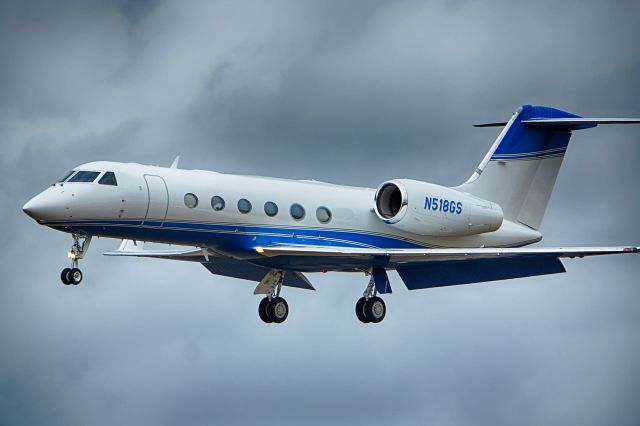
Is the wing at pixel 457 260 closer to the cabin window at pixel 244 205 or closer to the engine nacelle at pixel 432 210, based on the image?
the engine nacelle at pixel 432 210

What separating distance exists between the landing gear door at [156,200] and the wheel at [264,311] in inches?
207

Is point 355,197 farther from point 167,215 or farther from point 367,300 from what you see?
point 167,215

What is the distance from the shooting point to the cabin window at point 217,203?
124ft

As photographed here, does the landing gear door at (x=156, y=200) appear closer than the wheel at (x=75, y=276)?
No

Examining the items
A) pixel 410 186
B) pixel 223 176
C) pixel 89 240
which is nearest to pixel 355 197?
pixel 410 186

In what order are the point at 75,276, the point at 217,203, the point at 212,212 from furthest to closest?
1. the point at 217,203
2. the point at 212,212
3. the point at 75,276

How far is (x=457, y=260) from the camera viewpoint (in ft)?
134

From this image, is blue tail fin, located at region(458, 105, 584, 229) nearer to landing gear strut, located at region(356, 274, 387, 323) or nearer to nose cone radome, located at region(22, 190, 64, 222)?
landing gear strut, located at region(356, 274, 387, 323)

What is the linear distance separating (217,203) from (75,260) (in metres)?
4.03

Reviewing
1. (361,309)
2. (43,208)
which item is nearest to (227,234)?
(43,208)

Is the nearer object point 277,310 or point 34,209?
point 34,209

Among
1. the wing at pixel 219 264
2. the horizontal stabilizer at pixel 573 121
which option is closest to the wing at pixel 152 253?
the wing at pixel 219 264

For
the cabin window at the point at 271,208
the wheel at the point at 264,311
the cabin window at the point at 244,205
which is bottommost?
the wheel at the point at 264,311

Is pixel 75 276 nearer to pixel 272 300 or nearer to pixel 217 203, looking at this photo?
pixel 217 203
